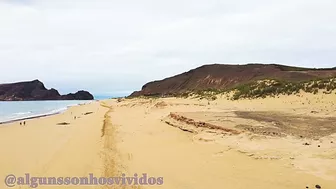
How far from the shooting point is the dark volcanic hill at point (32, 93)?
534ft

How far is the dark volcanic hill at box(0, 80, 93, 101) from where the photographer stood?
162875 millimetres

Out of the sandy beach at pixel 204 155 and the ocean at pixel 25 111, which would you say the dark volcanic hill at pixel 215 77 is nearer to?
the ocean at pixel 25 111

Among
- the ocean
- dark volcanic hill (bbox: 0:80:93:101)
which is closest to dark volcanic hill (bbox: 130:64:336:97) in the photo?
the ocean

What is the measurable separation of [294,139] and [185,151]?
2.99 meters

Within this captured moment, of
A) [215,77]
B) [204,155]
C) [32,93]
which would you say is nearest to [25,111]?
[204,155]

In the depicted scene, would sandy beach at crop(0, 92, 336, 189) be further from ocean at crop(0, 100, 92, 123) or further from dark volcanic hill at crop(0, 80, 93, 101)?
dark volcanic hill at crop(0, 80, 93, 101)

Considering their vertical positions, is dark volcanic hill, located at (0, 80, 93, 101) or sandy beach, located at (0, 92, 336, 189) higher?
dark volcanic hill, located at (0, 80, 93, 101)

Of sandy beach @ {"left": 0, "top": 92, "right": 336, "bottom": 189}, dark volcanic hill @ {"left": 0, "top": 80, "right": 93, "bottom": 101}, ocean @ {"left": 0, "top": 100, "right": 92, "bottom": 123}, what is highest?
dark volcanic hill @ {"left": 0, "top": 80, "right": 93, "bottom": 101}

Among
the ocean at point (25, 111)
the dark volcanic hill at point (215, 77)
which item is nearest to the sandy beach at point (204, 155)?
the ocean at point (25, 111)

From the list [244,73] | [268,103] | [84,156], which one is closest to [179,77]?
[244,73]

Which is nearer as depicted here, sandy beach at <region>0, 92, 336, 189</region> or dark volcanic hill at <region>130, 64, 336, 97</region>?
sandy beach at <region>0, 92, 336, 189</region>

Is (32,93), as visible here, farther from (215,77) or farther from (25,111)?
(25,111)

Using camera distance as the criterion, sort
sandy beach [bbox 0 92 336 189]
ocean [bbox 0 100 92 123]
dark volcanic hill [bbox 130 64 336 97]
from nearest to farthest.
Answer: sandy beach [bbox 0 92 336 189]
ocean [bbox 0 100 92 123]
dark volcanic hill [bbox 130 64 336 97]

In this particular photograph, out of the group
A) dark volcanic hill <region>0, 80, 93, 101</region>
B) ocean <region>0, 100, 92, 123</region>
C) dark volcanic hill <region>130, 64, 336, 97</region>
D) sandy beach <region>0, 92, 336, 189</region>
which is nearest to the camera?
sandy beach <region>0, 92, 336, 189</region>
